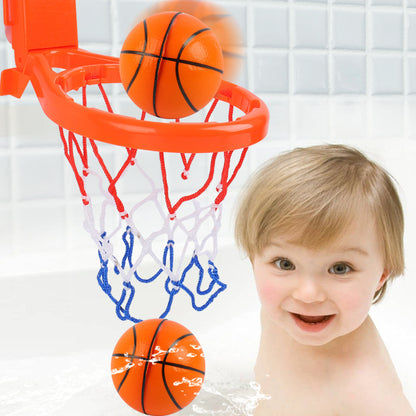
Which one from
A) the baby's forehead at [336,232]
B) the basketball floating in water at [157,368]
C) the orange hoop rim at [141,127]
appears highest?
the orange hoop rim at [141,127]

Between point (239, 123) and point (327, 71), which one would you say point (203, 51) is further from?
point (327, 71)

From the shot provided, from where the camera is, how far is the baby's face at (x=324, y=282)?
110 centimetres

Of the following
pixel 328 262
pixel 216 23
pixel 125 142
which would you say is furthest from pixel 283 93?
pixel 125 142

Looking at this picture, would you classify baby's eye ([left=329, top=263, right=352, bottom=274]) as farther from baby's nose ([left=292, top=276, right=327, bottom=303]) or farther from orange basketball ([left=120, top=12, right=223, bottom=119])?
orange basketball ([left=120, top=12, right=223, bottom=119])

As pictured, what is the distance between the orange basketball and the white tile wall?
25.9 inches

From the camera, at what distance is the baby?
1.10 meters

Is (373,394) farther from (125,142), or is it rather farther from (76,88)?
(76,88)

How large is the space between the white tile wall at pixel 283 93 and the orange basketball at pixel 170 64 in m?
0.66

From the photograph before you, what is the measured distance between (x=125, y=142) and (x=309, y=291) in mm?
335

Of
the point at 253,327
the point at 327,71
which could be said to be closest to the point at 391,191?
the point at 253,327

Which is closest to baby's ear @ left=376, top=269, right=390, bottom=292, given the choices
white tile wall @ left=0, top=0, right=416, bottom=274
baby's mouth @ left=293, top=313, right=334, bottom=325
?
baby's mouth @ left=293, top=313, right=334, bottom=325

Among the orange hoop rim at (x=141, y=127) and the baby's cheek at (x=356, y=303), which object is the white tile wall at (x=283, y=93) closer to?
the orange hoop rim at (x=141, y=127)

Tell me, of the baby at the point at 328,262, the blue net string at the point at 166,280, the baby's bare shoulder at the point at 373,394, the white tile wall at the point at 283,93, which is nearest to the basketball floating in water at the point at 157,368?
the blue net string at the point at 166,280

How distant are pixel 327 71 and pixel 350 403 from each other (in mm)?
962
